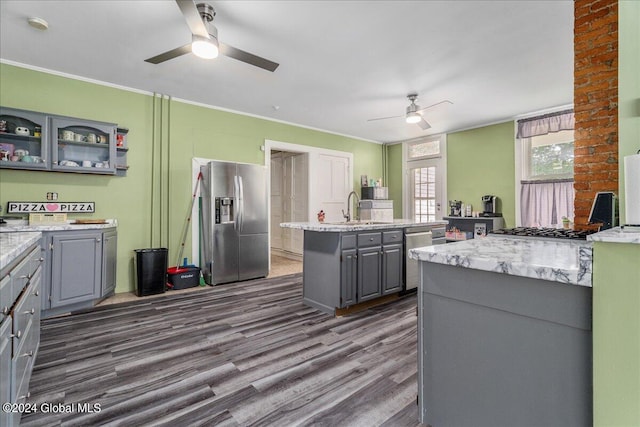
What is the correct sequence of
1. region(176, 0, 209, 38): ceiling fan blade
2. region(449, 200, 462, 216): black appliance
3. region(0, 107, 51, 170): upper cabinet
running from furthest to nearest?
1. region(449, 200, 462, 216): black appliance
2. region(0, 107, 51, 170): upper cabinet
3. region(176, 0, 209, 38): ceiling fan blade

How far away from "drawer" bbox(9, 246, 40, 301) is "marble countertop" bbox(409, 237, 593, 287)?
5.73 feet

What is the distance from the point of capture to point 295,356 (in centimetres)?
223

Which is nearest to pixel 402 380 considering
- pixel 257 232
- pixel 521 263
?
pixel 521 263

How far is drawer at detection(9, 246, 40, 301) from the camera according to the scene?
132cm

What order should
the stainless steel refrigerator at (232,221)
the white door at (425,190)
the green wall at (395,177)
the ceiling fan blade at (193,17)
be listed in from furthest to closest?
the green wall at (395,177) < the white door at (425,190) < the stainless steel refrigerator at (232,221) < the ceiling fan blade at (193,17)

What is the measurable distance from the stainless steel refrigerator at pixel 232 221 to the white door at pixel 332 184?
1716 millimetres

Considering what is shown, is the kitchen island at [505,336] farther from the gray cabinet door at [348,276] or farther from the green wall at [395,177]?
the green wall at [395,177]

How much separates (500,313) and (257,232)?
383 cm

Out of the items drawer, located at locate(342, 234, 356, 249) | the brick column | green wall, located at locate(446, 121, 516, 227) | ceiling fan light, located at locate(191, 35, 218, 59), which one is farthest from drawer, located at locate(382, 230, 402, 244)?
green wall, located at locate(446, 121, 516, 227)

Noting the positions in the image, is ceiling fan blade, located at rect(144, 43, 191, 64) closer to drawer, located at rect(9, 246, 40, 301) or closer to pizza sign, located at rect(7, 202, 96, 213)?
drawer, located at rect(9, 246, 40, 301)

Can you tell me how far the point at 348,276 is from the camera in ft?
10.1

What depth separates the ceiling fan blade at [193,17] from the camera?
6.40 feet

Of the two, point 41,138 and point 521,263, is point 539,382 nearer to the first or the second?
point 521,263

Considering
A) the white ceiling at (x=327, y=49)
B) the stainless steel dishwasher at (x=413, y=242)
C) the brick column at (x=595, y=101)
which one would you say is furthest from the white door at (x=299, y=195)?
the brick column at (x=595, y=101)
